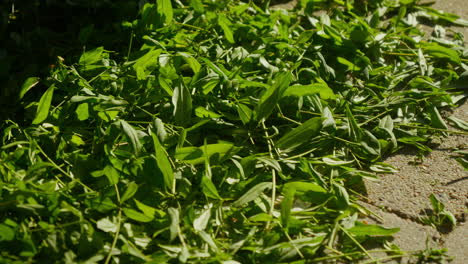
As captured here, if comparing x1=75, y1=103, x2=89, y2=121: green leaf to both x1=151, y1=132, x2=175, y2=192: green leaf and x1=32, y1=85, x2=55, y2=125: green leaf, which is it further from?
x1=151, y1=132, x2=175, y2=192: green leaf

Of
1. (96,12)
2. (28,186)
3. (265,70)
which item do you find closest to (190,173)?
(28,186)

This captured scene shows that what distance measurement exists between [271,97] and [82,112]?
22.2 inches

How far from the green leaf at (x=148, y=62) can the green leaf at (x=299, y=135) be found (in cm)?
49

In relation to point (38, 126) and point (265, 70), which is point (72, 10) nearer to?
point (38, 126)

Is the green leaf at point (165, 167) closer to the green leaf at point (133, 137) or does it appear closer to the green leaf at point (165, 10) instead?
the green leaf at point (133, 137)

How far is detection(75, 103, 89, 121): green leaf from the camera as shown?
57.2 inches

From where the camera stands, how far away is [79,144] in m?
1.43

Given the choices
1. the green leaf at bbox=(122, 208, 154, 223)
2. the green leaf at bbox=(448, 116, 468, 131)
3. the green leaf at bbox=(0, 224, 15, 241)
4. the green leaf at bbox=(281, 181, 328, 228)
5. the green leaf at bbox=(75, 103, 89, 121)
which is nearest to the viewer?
the green leaf at bbox=(0, 224, 15, 241)

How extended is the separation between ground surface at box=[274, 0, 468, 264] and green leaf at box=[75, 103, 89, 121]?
860 mm

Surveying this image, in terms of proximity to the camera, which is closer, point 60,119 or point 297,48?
point 60,119

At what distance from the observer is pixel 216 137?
1518mm

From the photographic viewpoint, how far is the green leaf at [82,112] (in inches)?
57.2

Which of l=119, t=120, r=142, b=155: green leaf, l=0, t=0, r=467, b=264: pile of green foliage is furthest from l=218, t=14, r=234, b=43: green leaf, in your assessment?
l=119, t=120, r=142, b=155: green leaf

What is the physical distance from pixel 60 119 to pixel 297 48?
0.88m
